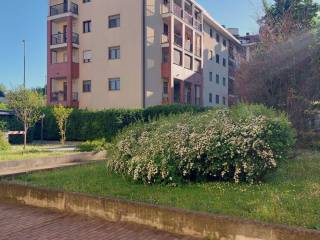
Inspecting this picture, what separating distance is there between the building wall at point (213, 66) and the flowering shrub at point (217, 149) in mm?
31718

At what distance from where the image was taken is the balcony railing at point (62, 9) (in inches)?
1248

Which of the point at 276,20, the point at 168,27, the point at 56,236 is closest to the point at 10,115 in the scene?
the point at 168,27

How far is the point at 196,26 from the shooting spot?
3591 cm

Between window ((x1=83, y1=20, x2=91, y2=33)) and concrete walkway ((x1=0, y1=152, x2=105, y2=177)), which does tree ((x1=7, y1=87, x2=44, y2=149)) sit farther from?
window ((x1=83, y1=20, x2=91, y2=33))

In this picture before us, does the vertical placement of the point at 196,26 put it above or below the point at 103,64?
above

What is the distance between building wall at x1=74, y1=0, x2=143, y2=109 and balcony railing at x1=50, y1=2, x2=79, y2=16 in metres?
0.50

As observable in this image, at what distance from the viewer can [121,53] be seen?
29.1 m

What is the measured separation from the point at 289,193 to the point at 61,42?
29.7 meters

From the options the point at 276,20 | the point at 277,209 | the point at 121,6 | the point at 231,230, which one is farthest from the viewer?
the point at 121,6

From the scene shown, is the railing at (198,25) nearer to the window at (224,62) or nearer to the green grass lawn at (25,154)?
the window at (224,62)

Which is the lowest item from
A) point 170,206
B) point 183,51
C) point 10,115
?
point 170,206

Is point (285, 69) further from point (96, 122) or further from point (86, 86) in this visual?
point (86, 86)

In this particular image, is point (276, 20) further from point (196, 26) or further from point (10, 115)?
point (196, 26)

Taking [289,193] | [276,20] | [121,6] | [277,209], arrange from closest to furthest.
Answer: [277,209], [289,193], [276,20], [121,6]
